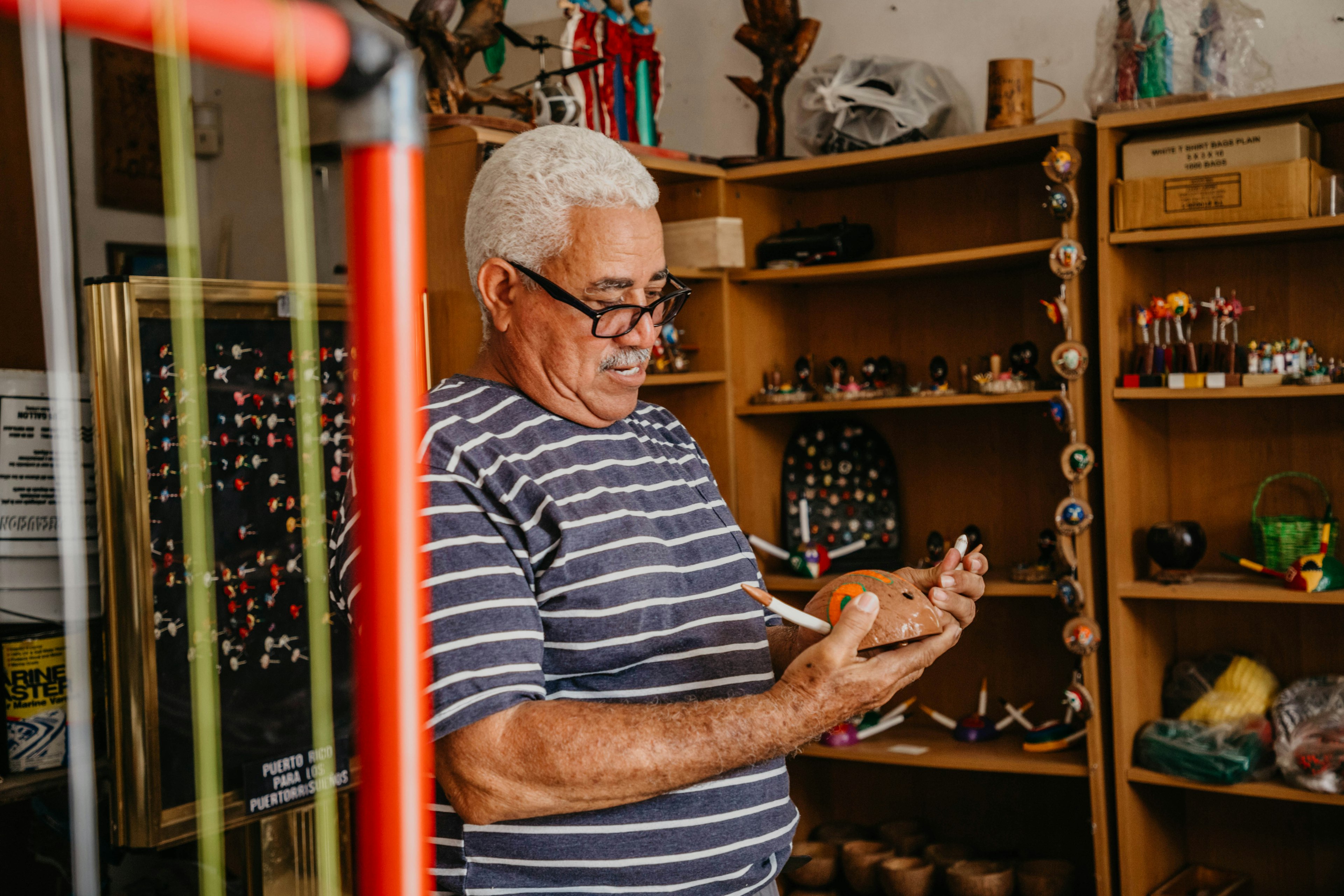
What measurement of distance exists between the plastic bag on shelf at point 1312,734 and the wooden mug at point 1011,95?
1.39m

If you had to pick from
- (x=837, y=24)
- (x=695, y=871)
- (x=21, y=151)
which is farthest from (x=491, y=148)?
(x=695, y=871)

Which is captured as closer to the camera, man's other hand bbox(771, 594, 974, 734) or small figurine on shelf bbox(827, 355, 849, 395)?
man's other hand bbox(771, 594, 974, 734)

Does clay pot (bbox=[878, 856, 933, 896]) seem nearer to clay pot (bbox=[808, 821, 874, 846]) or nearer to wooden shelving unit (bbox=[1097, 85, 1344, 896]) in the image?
clay pot (bbox=[808, 821, 874, 846])

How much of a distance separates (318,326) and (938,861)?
1923mm

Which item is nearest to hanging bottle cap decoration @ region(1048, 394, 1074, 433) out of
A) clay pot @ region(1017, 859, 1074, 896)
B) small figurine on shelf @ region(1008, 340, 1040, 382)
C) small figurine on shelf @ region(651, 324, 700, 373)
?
small figurine on shelf @ region(1008, 340, 1040, 382)

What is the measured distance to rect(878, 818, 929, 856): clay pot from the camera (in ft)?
9.77

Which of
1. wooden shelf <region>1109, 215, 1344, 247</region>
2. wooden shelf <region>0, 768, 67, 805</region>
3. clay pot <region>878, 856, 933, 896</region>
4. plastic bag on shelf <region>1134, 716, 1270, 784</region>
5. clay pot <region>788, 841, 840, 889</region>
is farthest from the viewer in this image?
clay pot <region>788, 841, 840, 889</region>

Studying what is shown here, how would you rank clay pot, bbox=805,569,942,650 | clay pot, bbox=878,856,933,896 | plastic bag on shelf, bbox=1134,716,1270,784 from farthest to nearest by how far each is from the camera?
clay pot, bbox=878,856,933,896
plastic bag on shelf, bbox=1134,716,1270,784
clay pot, bbox=805,569,942,650

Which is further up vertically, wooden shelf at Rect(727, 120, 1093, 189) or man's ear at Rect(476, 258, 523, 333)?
wooden shelf at Rect(727, 120, 1093, 189)

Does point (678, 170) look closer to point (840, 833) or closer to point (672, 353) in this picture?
point (672, 353)

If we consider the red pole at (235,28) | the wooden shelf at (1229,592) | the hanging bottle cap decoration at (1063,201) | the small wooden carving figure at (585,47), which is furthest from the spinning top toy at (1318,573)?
the red pole at (235,28)

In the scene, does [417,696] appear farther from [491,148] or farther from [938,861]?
[938,861]

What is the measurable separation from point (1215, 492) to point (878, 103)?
1.22 metres

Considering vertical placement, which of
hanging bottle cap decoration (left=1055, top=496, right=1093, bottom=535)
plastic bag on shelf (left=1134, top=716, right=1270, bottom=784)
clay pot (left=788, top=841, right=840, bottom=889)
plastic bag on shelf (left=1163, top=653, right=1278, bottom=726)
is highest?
hanging bottle cap decoration (left=1055, top=496, right=1093, bottom=535)
